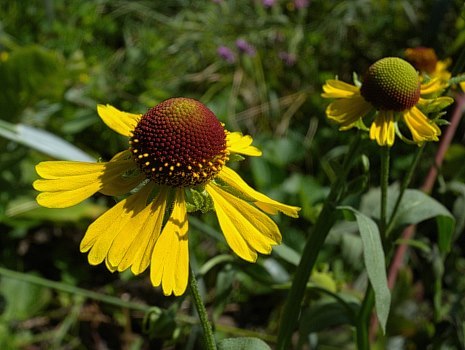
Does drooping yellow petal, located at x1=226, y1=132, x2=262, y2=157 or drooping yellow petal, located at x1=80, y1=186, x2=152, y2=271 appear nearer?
drooping yellow petal, located at x1=80, y1=186, x2=152, y2=271

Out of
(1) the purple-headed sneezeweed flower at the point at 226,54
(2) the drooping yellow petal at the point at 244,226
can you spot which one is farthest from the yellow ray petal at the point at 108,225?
(1) the purple-headed sneezeweed flower at the point at 226,54

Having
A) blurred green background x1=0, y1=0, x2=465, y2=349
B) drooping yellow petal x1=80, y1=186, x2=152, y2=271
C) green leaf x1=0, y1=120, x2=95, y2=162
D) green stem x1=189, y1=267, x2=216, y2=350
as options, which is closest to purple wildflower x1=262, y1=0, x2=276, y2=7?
blurred green background x1=0, y1=0, x2=465, y2=349

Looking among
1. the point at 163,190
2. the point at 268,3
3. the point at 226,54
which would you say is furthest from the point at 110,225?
the point at 268,3

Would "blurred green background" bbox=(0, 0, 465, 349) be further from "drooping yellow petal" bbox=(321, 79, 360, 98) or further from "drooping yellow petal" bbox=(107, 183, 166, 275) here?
"drooping yellow petal" bbox=(107, 183, 166, 275)

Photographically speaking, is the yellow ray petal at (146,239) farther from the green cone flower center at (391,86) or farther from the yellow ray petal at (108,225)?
the green cone flower center at (391,86)

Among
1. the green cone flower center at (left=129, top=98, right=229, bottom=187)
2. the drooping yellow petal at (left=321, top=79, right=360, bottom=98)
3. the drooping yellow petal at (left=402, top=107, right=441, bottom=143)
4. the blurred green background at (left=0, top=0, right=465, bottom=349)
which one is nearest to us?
the green cone flower center at (left=129, top=98, right=229, bottom=187)

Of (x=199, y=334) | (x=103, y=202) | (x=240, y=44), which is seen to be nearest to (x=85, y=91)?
(x=103, y=202)
